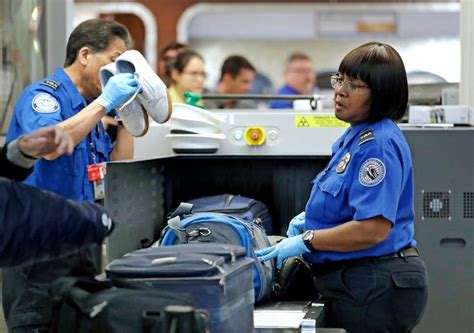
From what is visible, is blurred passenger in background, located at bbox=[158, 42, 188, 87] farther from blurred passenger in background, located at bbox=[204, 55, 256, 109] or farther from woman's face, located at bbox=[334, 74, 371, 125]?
woman's face, located at bbox=[334, 74, 371, 125]

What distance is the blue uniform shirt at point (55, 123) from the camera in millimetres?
3486

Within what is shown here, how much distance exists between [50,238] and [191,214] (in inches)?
46.9

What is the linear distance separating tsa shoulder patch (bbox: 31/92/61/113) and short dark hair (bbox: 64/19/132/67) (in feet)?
0.76

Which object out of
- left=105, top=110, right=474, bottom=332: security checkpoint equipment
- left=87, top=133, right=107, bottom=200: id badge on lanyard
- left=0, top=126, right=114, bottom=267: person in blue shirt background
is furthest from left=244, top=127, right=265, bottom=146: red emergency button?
left=0, top=126, right=114, bottom=267: person in blue shirt background

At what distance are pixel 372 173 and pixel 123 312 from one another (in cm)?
98

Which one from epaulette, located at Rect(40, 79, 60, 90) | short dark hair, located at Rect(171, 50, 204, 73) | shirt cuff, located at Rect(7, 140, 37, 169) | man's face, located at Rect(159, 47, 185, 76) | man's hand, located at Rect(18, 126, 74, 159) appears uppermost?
man's face, located at Rect(159, 47, 185, 76)

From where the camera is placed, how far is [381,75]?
3.31 meters

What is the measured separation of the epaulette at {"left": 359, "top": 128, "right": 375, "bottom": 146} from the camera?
10.8 feet

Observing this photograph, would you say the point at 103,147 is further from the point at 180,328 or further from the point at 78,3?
the point at 78,3

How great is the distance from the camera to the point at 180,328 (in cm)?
259

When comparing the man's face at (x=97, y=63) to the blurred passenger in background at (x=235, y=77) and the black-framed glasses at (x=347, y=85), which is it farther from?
the blurred passenger in background at (x=235, y=77)

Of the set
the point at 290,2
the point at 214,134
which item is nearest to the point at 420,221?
the point at 214,134

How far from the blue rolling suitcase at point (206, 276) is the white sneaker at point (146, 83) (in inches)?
29.0

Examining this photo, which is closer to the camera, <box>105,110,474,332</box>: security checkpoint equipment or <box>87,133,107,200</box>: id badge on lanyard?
<box>87,133,107,200</box>: id badge on lanyard
